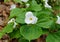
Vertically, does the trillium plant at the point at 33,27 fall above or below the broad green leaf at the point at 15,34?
above

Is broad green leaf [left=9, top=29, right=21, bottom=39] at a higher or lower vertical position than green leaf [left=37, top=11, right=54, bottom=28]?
lower

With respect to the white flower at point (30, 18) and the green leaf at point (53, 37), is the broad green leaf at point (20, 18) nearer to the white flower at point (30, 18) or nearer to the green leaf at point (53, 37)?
the white flower at point (30, 18)

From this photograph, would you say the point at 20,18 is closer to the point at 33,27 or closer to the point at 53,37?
the point at 33,27

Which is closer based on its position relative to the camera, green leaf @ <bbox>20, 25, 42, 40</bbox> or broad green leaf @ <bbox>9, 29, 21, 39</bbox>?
green leaf @ <bbox>20, 25, 42, 40</bbox>

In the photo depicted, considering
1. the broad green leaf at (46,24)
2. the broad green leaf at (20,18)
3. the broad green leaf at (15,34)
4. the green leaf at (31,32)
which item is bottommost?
the broad green leaf at (15,34)

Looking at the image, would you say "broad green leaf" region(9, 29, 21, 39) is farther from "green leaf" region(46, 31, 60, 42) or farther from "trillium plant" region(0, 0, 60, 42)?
"green leaf" region(46, 31, 60, 42)

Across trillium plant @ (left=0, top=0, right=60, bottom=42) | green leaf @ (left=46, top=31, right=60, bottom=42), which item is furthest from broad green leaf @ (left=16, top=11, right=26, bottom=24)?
green leaf @ (left=46, top=31, right=60, bottom=42)

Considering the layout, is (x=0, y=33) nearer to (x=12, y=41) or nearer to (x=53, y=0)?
(x=12, y=41)

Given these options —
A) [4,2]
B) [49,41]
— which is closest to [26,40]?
[49,41]

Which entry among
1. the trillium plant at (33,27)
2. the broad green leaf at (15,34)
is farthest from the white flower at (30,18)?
the broad green leaf at (15,34)

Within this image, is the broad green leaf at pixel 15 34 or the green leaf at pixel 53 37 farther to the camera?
the broad green leaf at pixel 15 34
